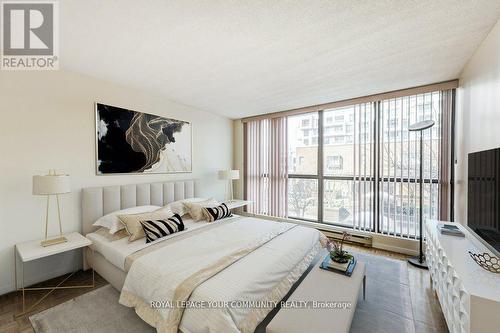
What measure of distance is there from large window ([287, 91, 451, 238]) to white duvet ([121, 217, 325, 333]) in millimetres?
1566

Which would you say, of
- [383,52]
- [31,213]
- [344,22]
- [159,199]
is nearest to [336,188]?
[383,52]

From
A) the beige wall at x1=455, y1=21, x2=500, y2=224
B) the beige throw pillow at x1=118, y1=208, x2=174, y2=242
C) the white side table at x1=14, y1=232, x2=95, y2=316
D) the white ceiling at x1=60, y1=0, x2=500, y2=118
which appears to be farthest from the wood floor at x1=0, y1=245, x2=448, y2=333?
the white ceiling at x1=60, y1=0, x2=500, y2=118

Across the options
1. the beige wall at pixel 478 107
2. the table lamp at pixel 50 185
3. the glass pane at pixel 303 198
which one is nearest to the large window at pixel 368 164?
the glass pane at pixel 303 198

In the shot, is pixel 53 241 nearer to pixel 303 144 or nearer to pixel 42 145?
pixel 42 145

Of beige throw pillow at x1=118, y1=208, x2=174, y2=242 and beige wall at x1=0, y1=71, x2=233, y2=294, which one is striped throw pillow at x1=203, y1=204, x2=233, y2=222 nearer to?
beige throw pillow at x1=118, y1=208, x2=174, y2=242

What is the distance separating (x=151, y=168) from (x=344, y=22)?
3198 millimetres

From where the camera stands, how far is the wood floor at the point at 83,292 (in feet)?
6.00

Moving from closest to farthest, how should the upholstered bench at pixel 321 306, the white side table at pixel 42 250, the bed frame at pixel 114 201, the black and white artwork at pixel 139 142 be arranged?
the upholstered bench at pixel 321 306, the white side table at pixel 42 250, the bed frame at pixel 114 201, the black and white artwork at pixel 139 142

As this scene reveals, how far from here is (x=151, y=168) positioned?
136 inches

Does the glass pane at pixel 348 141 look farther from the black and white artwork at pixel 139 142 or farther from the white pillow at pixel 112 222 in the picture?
the white pillow at pixel 112 222

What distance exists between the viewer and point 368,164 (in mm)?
3551

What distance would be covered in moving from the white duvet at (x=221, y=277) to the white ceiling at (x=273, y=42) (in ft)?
6.67

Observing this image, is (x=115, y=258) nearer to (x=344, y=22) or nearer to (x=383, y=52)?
(x=344, y=22)

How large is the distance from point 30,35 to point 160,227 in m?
2.20
